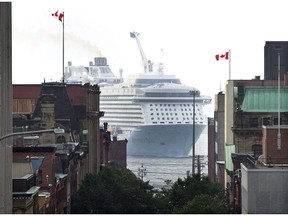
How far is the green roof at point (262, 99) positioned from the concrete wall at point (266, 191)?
145 ft

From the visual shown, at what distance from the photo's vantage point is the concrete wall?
53.8 meters

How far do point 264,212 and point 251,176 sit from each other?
1.76 m

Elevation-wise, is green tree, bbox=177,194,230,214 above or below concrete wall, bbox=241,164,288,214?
below

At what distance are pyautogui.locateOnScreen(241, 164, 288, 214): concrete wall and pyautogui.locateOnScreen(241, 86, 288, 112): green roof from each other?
145 ft

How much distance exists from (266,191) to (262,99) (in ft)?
152

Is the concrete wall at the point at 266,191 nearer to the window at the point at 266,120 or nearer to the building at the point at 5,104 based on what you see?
the building at the point at 5,104

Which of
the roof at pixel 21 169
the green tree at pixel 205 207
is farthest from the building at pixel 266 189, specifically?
the green tree at pixel 205 207

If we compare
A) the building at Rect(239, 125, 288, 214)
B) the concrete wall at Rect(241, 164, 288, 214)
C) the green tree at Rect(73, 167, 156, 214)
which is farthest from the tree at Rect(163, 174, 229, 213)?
the concrete wall at Rect(241, 164, 288, 214)

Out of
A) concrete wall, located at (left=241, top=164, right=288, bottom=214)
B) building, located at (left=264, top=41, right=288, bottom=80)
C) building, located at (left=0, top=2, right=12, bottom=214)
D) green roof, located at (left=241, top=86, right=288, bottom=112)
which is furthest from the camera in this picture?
A: building, located at (left=264, top=41, right=288, bottom=80)

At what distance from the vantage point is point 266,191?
54312 mm

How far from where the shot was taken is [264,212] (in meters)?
54.0

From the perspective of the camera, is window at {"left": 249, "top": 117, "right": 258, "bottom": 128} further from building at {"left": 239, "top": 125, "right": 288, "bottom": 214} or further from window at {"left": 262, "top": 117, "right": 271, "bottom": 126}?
building at {"left": 239, "top": 125, "right": 288, "bottom": 214}

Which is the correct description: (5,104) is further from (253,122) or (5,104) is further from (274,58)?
(274,58)

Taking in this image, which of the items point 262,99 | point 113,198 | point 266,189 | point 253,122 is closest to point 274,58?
point 262,99
